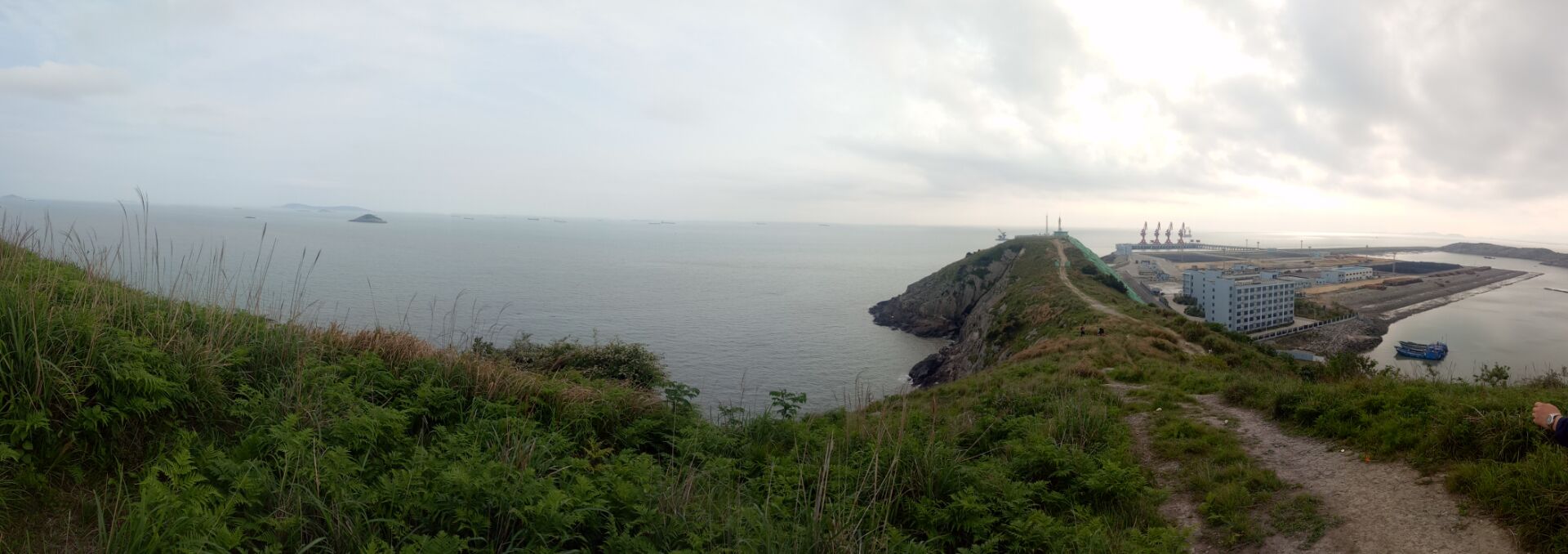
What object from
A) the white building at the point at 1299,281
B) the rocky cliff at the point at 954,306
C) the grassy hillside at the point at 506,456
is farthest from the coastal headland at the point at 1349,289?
the grassy hillside at the point at 506,456

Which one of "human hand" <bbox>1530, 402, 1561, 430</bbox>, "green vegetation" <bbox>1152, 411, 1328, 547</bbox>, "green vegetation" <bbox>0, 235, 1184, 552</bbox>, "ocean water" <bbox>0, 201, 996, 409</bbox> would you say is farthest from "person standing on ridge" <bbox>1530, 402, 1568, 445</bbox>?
"ocean water" <bbox>0, 201, 996, 409</bbox>

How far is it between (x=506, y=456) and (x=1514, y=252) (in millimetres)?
240987

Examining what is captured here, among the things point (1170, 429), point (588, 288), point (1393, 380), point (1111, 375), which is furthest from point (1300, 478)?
point (588, 288)

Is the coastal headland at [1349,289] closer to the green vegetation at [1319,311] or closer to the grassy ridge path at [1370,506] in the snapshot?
the green vegetation at [1319,311]

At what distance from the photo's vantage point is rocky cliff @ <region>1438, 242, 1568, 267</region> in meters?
136

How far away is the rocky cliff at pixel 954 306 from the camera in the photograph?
41.1 m

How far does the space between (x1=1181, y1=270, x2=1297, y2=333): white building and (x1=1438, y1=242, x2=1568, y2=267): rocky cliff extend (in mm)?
132604

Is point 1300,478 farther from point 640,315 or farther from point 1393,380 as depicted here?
point 640,315

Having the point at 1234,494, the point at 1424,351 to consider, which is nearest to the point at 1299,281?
Result: the point at 1424,351

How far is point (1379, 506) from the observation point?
17.5 ft

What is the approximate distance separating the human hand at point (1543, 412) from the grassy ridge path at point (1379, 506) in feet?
2.67

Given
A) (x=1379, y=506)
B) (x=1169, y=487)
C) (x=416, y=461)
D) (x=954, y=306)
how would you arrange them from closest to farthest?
(x=416, y=461) < (x=1379, y=506) < (x=1169, y=487) < (x=954, y=306)

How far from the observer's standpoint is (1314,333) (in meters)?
51.2

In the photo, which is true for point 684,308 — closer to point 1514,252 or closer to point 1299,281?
point 1299,281
